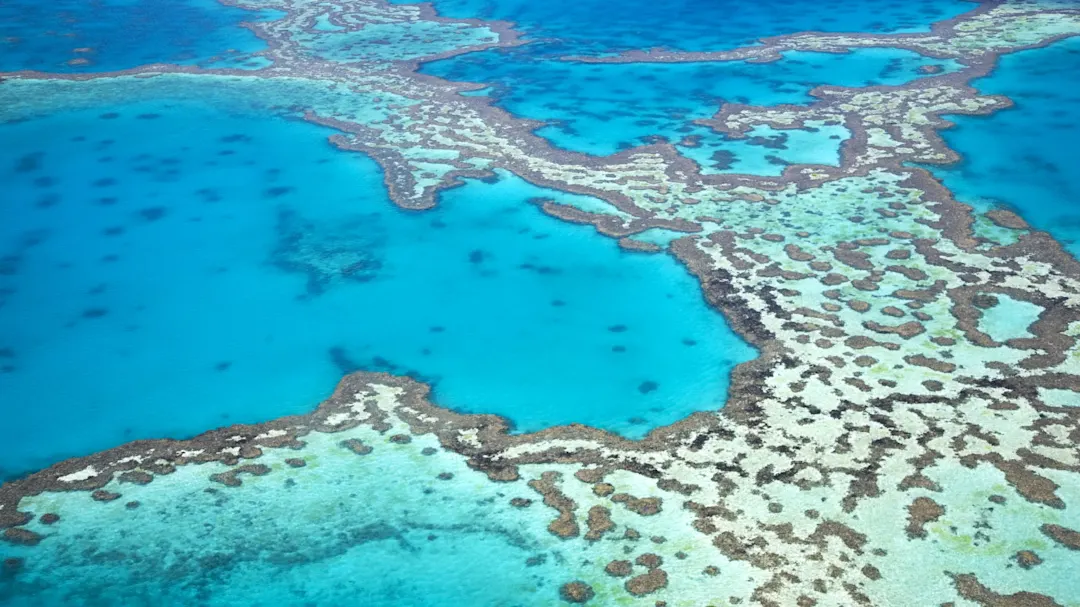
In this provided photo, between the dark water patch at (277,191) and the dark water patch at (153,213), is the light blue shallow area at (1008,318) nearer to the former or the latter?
the dark water patch at (277,191)

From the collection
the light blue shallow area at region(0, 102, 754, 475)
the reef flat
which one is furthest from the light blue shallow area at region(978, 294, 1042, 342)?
the light blue shallow area at region(0, 102, 754, 475)

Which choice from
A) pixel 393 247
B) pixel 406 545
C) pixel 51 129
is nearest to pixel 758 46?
pixel 393 247

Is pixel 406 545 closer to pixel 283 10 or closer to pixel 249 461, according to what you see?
pixel 249 461

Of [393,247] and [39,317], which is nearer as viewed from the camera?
[39,317]

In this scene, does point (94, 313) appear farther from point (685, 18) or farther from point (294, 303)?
point (685, 18)

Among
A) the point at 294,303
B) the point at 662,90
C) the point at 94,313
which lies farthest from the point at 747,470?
the point at 662,90

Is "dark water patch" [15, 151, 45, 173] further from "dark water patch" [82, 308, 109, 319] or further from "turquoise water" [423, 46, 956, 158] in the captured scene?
"turquoise water" [423, 46, 956, 158]
